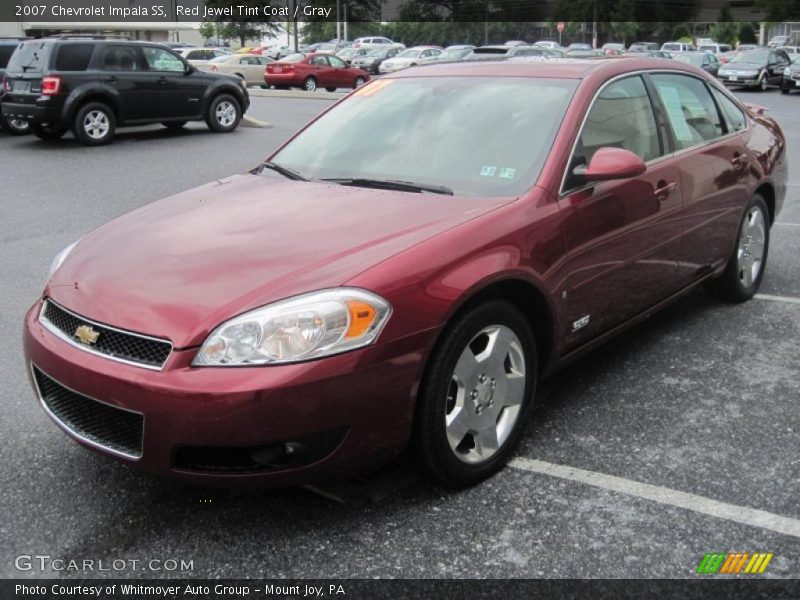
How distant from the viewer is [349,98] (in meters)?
4.75

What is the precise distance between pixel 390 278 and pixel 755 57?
109ft

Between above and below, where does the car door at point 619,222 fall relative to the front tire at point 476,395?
above

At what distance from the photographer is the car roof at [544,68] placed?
13.6ft

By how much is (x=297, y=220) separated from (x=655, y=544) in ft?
5.86

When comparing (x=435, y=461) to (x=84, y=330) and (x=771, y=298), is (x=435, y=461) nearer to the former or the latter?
(x=84, y=330)

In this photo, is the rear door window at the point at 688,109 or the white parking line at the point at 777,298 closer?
the rear door window at the point at 688,109

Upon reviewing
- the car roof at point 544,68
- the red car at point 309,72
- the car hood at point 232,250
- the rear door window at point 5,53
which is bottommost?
the car hood at point 232,250

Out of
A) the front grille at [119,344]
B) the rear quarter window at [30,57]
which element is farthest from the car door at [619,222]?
the rear quarter window at [30,57]

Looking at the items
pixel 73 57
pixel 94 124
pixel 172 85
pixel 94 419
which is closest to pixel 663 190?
pixel 94 419

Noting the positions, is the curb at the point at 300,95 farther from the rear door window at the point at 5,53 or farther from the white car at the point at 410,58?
the white car at the point at 410,58

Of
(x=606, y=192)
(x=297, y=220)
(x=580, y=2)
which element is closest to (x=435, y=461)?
(x=297, y=220)

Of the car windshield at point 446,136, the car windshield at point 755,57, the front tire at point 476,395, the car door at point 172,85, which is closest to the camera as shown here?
the front tire at point 476,395

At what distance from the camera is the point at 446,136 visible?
3967 mm

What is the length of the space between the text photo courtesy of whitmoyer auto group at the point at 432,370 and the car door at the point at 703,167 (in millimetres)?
23
